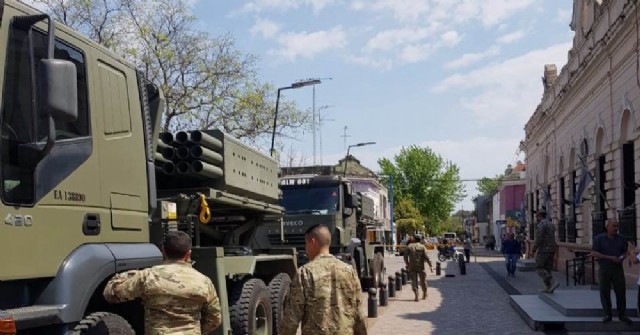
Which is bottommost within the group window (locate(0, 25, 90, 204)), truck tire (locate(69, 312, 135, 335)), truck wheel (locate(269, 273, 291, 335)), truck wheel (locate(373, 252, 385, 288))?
truck wheel (locate(373, 252, 385, 288))

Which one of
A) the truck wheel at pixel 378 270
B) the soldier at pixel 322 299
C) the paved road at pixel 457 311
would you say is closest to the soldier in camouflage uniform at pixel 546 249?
the paved road at pixel 457 311

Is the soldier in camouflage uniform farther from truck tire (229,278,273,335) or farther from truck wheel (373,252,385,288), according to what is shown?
truck tire (229,278,273,335)

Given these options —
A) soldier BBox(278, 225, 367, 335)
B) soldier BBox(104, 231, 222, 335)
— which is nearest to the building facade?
soldier BBox(278, 225, 367, 335)

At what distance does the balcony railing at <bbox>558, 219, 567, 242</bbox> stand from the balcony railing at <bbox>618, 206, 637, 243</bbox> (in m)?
8.89

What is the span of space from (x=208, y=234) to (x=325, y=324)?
4.16 m

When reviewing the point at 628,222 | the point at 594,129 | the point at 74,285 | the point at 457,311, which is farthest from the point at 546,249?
the point at 74,285

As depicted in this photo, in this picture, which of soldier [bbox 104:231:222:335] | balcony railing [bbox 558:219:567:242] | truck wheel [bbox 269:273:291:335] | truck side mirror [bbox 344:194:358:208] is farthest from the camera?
balcony railing [bbox 558:219:567:242]

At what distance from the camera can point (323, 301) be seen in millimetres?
4773

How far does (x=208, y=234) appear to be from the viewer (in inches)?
341

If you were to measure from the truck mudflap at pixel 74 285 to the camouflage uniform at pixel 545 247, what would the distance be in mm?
11195

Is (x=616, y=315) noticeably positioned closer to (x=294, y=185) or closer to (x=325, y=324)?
(x=294, y=185)

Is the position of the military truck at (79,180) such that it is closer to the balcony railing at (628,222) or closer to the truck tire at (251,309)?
the truck tire at (251,309)

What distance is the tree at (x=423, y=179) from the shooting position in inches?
3282

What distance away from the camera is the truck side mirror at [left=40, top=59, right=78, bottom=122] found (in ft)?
13.0
